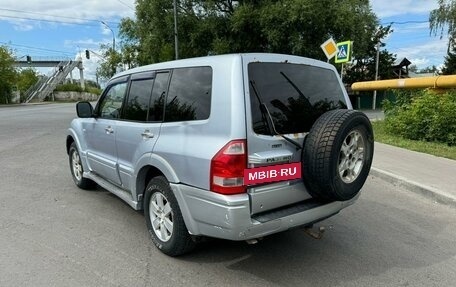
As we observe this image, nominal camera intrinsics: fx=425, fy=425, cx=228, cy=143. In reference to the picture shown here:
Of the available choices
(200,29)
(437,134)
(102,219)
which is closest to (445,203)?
(102,219)

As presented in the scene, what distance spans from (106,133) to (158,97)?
1.34 metres

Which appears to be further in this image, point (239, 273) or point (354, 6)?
point (354, 6)

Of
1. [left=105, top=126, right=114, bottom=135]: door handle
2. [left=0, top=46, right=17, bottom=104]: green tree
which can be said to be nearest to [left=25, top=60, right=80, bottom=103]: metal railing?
[left=0, top=46, right=17, bottom=104]: green tree

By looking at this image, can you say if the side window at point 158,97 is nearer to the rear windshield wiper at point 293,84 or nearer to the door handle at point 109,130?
the door handle at point 109,130

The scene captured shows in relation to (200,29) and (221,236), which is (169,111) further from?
(200,29)

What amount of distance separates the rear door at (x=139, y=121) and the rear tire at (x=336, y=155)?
60.1 inches

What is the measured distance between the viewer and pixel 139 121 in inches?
181

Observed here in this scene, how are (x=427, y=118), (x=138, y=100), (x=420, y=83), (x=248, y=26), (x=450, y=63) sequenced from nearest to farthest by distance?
(x=138, y=100) < (x=427, y=118) < (x=420, y=83) < (x=248, y=26) < (x=450, y=63)

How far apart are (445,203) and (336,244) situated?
2506 millimetres

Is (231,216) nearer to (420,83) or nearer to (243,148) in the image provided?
(243,148)

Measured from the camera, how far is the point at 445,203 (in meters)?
6.07

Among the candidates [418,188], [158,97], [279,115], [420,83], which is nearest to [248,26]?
[420,83]

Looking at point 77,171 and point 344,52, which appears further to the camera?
point 344,52

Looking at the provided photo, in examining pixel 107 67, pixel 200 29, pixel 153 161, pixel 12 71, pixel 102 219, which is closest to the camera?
pixel 153 161
